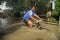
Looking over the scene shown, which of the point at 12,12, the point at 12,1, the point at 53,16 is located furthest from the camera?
the point at 12,1

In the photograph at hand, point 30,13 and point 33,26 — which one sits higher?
point 30,13

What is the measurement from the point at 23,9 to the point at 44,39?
86.8 feet

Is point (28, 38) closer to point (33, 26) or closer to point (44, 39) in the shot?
point (44, 39)

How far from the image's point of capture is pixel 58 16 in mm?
23812

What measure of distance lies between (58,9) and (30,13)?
992cm

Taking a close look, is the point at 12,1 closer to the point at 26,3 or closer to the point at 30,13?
the point at 26,3

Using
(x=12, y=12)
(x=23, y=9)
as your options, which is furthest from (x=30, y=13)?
(x=12, y=12)

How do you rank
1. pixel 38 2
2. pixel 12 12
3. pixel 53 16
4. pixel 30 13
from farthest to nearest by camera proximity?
pixel 12 12
pixel 38 2
pixel 53 16
pixel 30 13

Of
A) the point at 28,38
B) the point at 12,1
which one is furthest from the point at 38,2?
the point at 28,38

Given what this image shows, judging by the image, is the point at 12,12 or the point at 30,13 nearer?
the point at 30,13

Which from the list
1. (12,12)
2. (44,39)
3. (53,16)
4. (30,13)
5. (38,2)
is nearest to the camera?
(44,39)

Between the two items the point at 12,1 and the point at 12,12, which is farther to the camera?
the point at 12,1

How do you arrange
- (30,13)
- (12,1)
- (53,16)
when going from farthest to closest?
(12,1) < (53,16) < (30,13)

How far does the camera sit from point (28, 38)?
9.95 m
